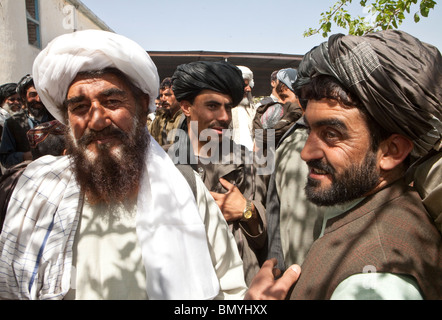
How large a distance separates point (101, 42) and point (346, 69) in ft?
4.53

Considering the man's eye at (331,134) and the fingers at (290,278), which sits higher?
the man's eye at (331,134)

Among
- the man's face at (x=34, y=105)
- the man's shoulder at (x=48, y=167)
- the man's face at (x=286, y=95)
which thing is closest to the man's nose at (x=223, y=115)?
the man's shoulder at (x=48, y=167)

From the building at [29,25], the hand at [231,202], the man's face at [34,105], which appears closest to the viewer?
the hand at [231,202]

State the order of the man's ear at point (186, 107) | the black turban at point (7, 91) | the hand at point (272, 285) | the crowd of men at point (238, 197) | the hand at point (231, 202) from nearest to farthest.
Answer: the crowd of men at point (238, 197)
the hand at point (272, 285)
the hand at point (231, 202)
the man's ear at point (186, 107)
the black turban at point (7, 91)

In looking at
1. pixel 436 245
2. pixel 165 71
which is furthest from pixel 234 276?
pixel 165 71

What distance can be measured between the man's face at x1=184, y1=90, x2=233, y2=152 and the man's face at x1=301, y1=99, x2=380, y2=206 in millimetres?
1470

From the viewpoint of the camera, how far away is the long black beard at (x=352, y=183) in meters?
1.38

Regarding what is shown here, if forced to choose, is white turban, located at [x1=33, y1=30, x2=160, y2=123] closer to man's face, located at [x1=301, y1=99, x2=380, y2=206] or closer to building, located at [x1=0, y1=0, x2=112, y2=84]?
man's face, located at [x1=301, y1=99, x2=380, y2=206]

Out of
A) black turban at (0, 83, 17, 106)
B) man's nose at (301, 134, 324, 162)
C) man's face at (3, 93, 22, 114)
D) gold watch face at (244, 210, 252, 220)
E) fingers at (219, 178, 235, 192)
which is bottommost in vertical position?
man's face at (3, 93, 22, 114)

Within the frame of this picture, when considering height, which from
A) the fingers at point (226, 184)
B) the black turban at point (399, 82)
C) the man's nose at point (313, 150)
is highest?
the black turban at point (399, 82)

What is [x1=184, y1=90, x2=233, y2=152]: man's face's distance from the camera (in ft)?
9.74

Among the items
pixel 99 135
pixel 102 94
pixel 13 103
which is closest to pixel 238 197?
pixel 99 135

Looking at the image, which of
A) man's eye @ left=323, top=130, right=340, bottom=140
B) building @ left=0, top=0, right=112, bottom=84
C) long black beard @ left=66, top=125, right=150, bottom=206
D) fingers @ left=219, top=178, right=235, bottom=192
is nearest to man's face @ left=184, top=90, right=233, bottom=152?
fingers @ left=219, top=178, right=235, bottom=192

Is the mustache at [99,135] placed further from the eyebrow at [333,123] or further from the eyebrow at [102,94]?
the eyebrow at [333,123]
